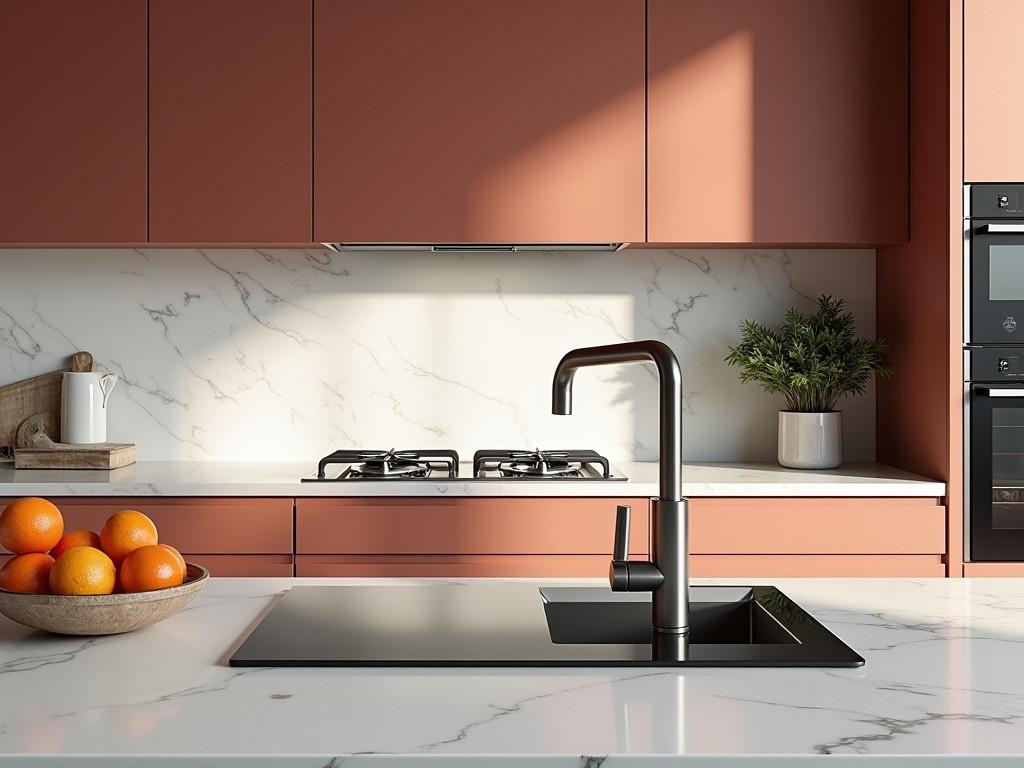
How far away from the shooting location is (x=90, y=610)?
1.14m

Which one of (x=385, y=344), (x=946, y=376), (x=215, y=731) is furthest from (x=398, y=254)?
(x=215, y=731)

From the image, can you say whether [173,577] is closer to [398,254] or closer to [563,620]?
[563,620]

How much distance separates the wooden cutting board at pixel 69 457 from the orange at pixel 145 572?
1818 millimetres

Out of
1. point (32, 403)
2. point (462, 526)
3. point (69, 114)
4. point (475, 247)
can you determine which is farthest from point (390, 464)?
point (69, 114)

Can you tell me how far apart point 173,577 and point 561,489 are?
1511 mm

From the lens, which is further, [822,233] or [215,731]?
[822,233]

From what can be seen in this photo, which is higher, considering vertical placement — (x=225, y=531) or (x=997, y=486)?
(x=997, y=486)

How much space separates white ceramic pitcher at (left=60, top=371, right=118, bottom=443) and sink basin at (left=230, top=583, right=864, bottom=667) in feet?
6.03

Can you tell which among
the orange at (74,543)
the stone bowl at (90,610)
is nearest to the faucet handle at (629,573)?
the stone bowl at (90,610)

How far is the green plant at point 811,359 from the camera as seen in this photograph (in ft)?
9.60

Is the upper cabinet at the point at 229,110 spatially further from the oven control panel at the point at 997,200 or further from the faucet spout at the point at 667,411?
the faucet spout at the point at 667,411

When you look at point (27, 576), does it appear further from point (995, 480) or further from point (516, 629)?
point (995, 480)

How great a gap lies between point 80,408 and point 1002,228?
257 centimetres

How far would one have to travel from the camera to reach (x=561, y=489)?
260 cm
